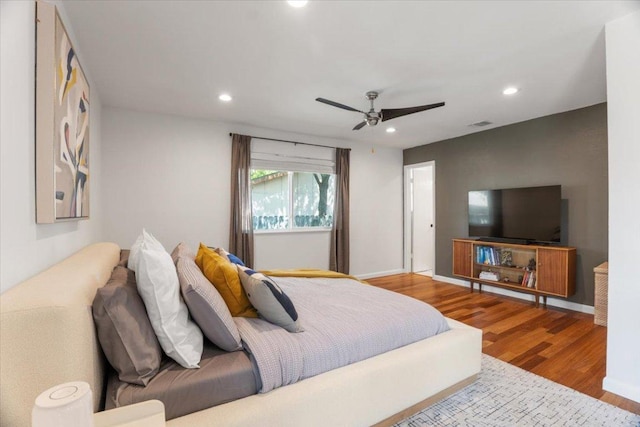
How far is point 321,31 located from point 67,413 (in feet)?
7.78

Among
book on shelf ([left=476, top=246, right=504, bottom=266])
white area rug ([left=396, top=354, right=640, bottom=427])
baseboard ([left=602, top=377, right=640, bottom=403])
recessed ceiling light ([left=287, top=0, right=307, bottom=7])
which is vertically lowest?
white area rug ([left=396, top=354, right=640, bottom=427])

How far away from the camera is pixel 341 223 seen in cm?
520

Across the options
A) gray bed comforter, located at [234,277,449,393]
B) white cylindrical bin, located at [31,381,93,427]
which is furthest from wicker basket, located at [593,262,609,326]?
white cylindrical bin, located at [31,381,93,427]

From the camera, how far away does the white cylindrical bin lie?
1.98 feet

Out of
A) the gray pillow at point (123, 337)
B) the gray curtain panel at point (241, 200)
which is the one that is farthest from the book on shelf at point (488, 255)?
the gray pillow at point (123, 337)

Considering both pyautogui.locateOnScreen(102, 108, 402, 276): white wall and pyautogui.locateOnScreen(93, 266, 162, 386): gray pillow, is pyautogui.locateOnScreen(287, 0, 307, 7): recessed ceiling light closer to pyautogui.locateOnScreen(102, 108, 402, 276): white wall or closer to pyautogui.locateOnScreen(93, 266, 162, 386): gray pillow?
pyautogui.locateOnScreen(93, 266, 162, 386): gray pillow

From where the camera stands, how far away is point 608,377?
2.13 m

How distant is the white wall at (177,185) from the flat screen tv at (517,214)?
2.47 m

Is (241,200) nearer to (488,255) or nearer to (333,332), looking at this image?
(333,332)

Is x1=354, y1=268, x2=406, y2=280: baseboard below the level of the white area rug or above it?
above

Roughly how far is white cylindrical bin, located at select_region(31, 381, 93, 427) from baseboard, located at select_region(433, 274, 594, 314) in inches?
194

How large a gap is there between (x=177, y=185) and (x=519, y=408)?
415 cm

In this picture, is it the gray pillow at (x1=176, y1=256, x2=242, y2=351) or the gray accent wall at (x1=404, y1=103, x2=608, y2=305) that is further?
the gray accent wall at (x1=404, y1=103, x2=608, y2=305)

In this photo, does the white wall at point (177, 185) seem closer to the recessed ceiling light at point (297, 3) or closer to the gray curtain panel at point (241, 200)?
the gray curtain panel at point (241, 200)
